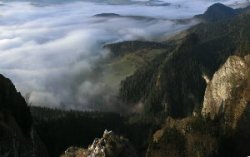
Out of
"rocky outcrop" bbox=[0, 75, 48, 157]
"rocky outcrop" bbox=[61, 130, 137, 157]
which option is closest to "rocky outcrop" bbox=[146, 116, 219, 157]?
"rocky outcrop" bbox=[61, 130, 137, 157]

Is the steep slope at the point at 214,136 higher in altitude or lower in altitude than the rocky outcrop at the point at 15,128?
lower

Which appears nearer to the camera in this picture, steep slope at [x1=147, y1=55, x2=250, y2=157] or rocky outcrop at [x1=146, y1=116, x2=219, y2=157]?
steep slope at [x1=147, y1=55, x2=250, y2=157]

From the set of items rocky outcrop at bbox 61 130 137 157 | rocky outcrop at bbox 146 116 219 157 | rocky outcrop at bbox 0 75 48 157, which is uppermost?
rocky outcrop at bbox 0 75 48 157

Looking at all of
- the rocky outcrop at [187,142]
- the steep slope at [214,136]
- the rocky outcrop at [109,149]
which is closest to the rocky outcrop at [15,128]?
the rocky outcrop at [109,149]

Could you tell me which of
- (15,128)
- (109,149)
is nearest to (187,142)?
(109,149)

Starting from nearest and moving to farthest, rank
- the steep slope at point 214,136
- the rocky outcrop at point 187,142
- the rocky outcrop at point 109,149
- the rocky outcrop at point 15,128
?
the rocky outcrop at point 15,128 < the rocky outcrop at point 109,149 < the steep slope at point 214,136 < the rocky outcrop at point 187,142

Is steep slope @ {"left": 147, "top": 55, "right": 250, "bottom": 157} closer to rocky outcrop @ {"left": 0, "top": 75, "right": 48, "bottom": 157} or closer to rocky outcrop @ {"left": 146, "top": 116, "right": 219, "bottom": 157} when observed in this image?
rocky outcrop @ {"left": 146, "top": 116, "right": 219, "bottom": 157}

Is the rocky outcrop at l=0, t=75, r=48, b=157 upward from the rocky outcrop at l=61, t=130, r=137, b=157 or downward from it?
upward

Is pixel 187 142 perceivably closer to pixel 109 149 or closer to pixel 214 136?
pixel 214 136

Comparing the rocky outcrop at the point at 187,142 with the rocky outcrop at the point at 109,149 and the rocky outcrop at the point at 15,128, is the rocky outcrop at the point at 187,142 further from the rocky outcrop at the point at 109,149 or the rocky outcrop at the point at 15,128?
A: the rocky outcrop at the point at 15,128
